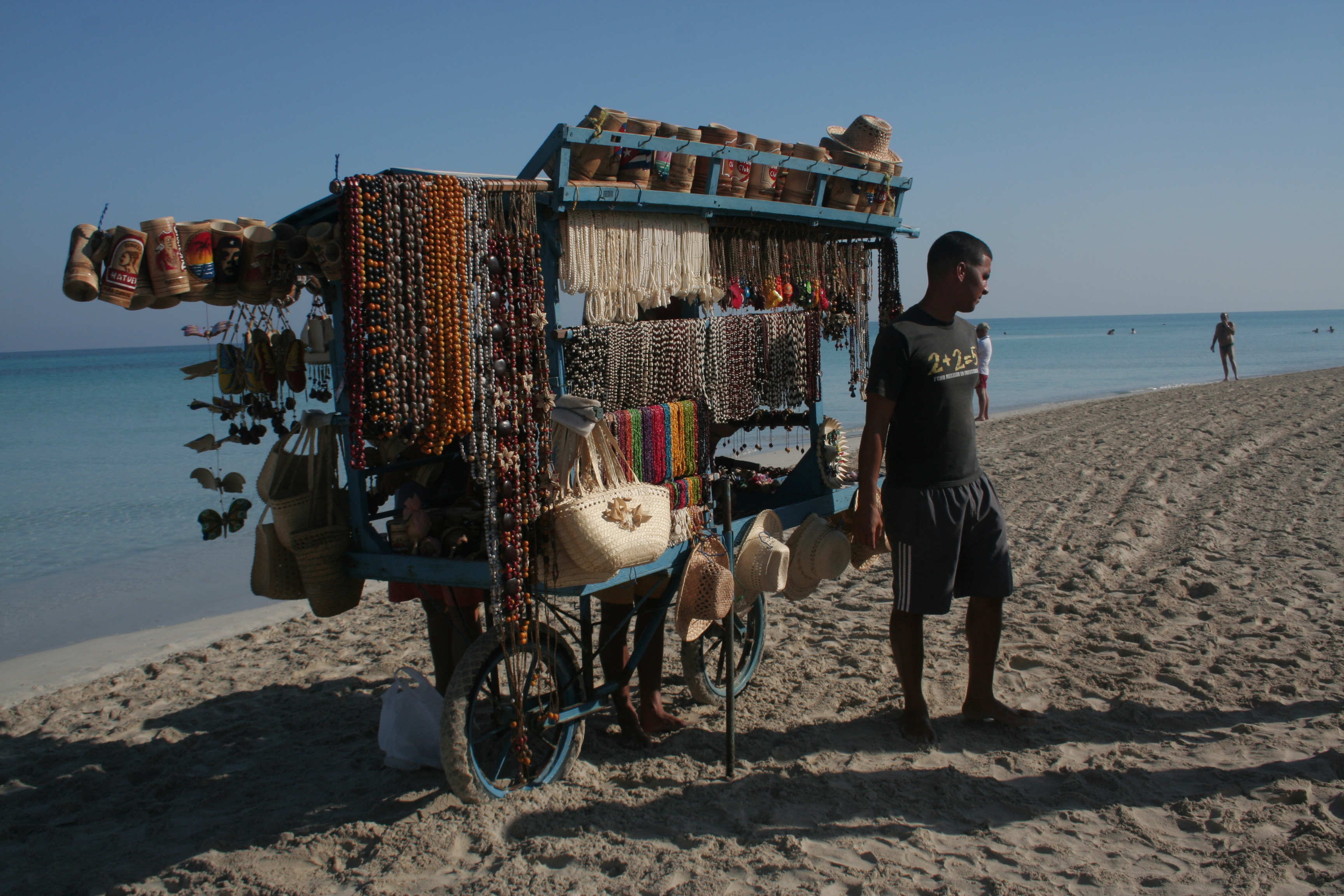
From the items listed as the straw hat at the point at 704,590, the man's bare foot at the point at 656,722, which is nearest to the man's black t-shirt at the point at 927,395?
the straw hat at the point at 704,590

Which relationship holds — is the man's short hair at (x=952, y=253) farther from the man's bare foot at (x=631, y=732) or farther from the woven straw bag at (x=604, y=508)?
the man's bare foot at (x=631, y=732)

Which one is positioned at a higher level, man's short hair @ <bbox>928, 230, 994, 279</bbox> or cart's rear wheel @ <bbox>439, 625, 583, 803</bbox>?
man's short hair @ <bbox>928, 230, 994, 279</bbox>

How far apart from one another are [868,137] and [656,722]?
293 cm

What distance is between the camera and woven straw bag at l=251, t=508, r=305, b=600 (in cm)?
315

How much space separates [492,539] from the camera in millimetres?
2887

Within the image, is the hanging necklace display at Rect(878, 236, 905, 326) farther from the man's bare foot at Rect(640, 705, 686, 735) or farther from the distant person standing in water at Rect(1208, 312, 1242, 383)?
the distant person standing in water at Rect(1208, 312, 1242, 383)

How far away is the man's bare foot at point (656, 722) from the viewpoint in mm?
3893

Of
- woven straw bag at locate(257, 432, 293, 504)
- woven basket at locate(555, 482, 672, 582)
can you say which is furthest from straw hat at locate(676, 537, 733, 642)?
woven straw bag at locate(257, 432, 293, 504)

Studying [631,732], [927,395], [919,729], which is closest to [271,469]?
[631,732]

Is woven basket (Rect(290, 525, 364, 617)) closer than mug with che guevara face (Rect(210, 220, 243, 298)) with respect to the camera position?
No

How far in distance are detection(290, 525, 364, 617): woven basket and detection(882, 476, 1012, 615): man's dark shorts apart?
79.8 inches

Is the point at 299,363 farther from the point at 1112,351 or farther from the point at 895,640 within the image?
the point at 1112,351

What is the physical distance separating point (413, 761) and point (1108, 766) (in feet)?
8.53

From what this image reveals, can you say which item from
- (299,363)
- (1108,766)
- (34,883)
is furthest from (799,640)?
(34,883)
